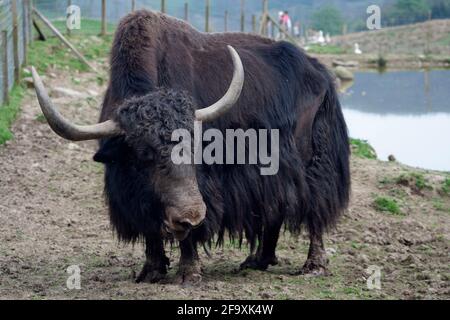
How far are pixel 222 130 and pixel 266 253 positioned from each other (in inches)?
52.7

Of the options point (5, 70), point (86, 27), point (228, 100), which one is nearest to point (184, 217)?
point (228, 100)

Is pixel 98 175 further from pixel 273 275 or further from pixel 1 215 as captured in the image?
pixel 273 275

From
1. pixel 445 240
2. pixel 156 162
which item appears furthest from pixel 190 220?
pixel 445 240

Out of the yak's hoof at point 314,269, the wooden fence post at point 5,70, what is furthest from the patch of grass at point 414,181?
the wooden fence post at point 5,70

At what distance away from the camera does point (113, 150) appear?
570cm

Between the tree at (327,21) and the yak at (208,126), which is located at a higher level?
the tree at (327,21)

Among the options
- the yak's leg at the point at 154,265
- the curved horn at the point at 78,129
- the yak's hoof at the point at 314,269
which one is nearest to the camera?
the curved horn at the point at 78,129

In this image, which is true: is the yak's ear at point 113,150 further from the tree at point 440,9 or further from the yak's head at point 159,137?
the tree at point 440,9

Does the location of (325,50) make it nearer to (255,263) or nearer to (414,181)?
(414,181)

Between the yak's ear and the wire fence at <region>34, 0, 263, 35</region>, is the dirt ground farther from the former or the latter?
the wire fence at <region>34, 0, 263, 35</region>

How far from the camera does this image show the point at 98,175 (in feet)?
32.7

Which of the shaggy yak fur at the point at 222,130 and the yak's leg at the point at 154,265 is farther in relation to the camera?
the yak's leg at the point at 154,265

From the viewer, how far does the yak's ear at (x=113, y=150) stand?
5.70 metres
